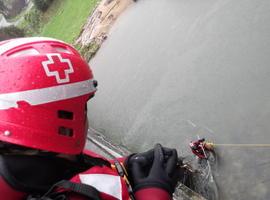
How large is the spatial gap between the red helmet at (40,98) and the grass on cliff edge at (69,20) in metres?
14.6

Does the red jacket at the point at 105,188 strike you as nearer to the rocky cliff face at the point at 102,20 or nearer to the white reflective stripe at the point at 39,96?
the white reflective stripe at the point at 39,96

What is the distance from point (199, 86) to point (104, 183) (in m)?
4.63

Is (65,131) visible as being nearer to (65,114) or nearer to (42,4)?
(65,114)

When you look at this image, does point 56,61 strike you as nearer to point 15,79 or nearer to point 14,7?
point 15,79

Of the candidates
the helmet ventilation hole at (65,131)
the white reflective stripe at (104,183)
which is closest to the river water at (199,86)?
the white reflective stripe at (104,183)

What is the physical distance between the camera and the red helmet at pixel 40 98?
1.96 m

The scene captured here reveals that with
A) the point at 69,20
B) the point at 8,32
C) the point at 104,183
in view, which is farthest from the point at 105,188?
the point at 8,32

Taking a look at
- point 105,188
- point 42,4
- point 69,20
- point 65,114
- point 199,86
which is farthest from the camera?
point 42,4

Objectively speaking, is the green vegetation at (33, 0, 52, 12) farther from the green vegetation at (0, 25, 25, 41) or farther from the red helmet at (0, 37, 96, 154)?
the red helmet at (0, 37, 96, 154)

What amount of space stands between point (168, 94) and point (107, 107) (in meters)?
2.32

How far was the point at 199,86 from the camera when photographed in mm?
6363

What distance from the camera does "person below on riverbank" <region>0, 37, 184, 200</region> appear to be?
1.86m

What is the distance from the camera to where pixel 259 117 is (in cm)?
477

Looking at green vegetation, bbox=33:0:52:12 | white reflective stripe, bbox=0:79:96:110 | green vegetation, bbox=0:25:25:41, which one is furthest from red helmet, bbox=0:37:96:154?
green vegetation, bbox=33:0:52:12
